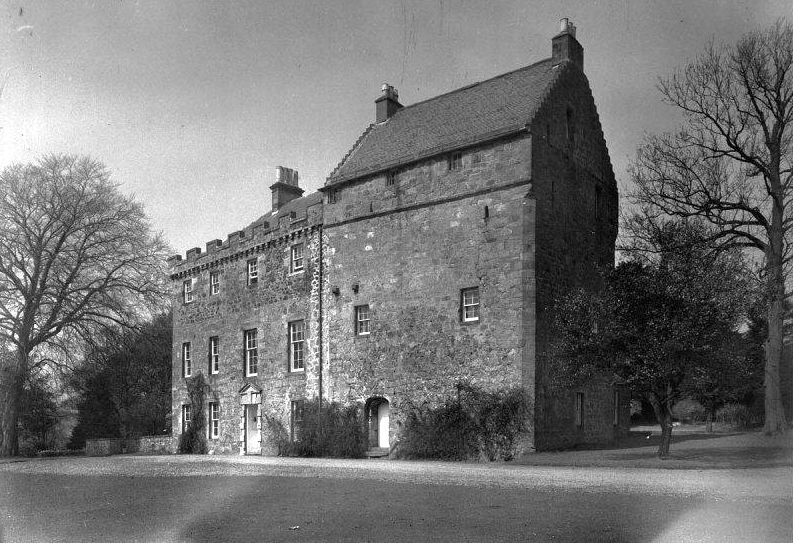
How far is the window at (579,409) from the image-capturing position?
89.1 ft

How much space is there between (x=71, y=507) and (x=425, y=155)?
694 inches

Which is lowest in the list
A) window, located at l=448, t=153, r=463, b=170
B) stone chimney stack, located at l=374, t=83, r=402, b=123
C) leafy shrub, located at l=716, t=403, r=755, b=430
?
leafy shrub, located at l=716, t=403, r=755, b=430

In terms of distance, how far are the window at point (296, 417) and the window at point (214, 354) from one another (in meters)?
6.56

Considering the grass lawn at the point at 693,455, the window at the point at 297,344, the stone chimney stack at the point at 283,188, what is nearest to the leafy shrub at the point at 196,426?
the window at the point at 297,344

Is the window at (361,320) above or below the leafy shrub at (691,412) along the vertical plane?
above

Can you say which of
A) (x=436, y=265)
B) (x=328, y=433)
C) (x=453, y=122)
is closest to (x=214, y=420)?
(x=328, y=433)

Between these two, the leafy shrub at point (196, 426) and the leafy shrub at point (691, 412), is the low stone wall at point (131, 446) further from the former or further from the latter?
the leafy shrub at point (691, 412)

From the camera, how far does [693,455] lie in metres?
21.7

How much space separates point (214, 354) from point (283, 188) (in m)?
9.54

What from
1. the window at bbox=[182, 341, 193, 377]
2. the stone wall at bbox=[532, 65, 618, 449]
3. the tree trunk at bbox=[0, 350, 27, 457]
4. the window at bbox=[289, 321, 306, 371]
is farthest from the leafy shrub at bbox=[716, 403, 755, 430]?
the tree trunk at bbox=[0, 350, 27, 457]

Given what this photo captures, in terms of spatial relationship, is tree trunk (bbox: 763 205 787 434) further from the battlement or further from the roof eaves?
the battlement

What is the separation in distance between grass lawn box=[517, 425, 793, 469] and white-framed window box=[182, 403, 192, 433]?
67.2 feet

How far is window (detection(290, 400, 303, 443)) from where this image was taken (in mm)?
30862

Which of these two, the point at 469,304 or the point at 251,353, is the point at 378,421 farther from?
the point at 251,353
